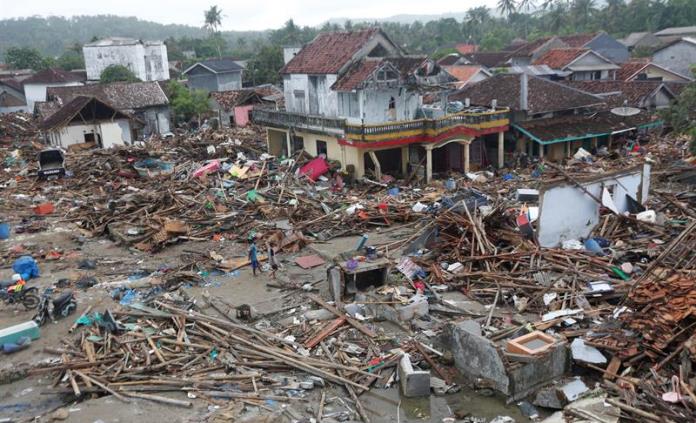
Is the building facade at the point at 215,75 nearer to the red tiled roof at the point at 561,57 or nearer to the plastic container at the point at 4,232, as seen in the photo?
the red tiled roof at the point at 561,57

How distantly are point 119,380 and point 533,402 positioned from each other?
7715mm

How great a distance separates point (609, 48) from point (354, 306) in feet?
188

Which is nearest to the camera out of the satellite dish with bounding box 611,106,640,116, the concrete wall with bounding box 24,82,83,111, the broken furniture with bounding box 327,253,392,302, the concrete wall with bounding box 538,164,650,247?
the broken furniture with bounding box 327,253,392,302

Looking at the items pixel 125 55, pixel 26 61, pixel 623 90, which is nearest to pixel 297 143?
pixel 623 90

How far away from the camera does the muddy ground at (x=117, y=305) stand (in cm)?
1045

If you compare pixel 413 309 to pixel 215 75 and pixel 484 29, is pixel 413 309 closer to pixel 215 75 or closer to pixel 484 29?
pixel 215 75

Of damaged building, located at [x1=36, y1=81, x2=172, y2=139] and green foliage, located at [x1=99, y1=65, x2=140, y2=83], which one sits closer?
damaged building, located at [x1=36, y1=81, x2=172, y2=139]

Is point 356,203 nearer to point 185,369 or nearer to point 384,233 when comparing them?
point 384,233

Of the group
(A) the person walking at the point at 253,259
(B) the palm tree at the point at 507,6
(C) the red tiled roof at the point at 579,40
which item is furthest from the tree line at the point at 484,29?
(A) the person walking at the point at 253,259

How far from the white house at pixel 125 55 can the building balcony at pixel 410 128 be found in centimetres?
5129

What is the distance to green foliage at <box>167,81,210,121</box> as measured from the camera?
157 ft

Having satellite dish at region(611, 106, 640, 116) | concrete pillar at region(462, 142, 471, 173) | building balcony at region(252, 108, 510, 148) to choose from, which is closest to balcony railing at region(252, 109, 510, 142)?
building balcony at region(252, 108, 510, 148)

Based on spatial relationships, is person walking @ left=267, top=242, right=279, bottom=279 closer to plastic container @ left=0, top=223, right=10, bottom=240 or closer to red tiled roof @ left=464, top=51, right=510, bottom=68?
plastic container @ left=0, top=223, right=10, bottom=240

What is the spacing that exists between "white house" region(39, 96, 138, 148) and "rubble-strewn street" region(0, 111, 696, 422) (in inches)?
483
